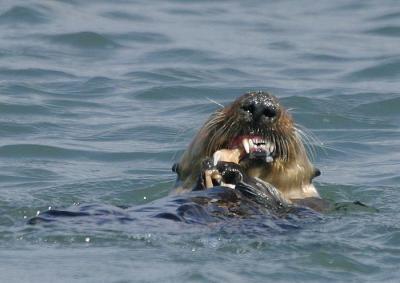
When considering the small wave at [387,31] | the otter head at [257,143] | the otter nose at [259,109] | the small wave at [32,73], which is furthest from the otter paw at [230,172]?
the small wave at [387,31]

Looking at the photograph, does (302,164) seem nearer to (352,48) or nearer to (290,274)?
(290,274)

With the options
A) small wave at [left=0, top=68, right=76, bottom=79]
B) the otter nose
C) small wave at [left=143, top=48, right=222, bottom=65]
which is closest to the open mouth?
the otter nose

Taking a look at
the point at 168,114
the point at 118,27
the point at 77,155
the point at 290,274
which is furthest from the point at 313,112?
the point at 290,274

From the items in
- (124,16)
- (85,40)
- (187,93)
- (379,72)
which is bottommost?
(187,93)

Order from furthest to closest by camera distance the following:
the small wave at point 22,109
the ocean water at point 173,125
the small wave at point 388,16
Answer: the small wave at point 388,16 → the small wave at point 22,109 → the ocean water at point 173,125

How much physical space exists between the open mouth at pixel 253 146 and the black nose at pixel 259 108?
141 millimetres

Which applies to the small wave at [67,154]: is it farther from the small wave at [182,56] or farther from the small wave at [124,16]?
the small wave at [124,16]

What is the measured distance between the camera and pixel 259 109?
7129 millimetres

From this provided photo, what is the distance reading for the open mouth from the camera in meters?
7.20

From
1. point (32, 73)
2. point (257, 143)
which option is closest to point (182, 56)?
point (32, 73)

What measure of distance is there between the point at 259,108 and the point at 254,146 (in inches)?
9.5

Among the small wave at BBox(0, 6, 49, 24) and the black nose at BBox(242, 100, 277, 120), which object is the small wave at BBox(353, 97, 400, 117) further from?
the small wave at BBox(0, 6, 49, 24)

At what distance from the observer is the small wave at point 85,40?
14859 mm

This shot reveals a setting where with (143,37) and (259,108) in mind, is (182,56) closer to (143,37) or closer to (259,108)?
(143,37)
